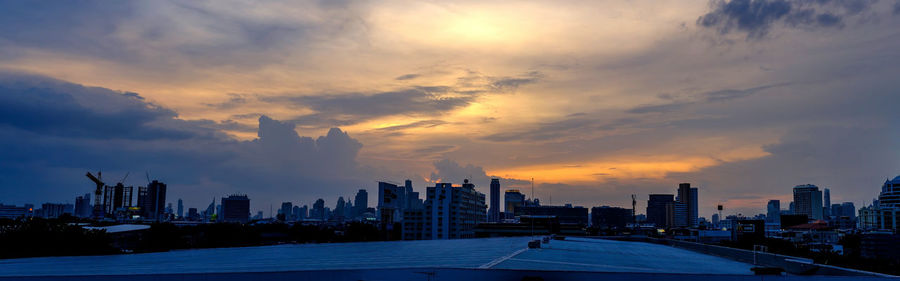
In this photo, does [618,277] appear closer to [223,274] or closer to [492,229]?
[223,274]

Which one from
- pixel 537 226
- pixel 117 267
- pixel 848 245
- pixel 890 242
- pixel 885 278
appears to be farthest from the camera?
pixel 537 226

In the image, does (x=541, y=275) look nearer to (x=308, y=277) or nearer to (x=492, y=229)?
(x=308, y=277)

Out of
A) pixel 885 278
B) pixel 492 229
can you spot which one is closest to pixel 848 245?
pixel 492 229

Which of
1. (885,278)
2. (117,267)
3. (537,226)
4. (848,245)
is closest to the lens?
(885,278)

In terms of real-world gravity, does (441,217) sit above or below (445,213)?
below

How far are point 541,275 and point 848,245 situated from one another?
19340 cm

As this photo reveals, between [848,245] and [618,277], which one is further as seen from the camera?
[848,245]

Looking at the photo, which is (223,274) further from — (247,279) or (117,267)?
(117,267)

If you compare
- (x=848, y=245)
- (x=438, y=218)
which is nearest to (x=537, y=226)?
(x=438, y=218)

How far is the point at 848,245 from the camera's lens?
180625 mm

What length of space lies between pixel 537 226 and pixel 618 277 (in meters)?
171

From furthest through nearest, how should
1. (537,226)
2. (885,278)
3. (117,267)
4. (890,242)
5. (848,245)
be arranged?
(537,226) → (848,245) → (890,242) → (117,267) → (885,278)

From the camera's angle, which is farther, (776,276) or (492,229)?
(492,229)

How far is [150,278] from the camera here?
25.3 metres
